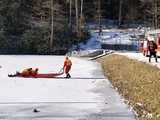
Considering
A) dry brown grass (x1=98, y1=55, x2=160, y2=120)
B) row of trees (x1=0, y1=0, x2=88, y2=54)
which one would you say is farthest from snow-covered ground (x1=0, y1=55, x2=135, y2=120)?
row of trees (x1=0, y1=0, x2=88, y2=54)

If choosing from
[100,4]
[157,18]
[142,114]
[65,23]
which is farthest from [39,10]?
[142,114]

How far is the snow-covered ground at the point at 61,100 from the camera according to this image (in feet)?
→ 50.3

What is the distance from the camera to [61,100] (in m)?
18.8

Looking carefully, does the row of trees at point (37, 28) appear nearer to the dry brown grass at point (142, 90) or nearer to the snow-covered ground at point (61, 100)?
the dry brown grass at point (142, 90)

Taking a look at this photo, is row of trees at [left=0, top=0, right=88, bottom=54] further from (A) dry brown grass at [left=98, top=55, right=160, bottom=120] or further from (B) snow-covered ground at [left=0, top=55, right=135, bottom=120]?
(B) snow-covered ground at [left=0, top=55, right=135, bottom=120]

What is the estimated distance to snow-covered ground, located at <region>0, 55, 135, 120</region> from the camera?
1533 centimetres

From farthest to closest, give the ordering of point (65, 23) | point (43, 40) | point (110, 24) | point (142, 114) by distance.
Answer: point (110, 24)
point (65, 23)
point (43, 40)
point (142, 114)

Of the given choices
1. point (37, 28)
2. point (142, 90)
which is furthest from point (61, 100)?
point (37, 28)

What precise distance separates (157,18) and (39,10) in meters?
17.5

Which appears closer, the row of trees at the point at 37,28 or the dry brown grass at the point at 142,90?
the dry brown grass at the point at 142,90

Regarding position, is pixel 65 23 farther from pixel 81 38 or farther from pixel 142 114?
pixel 142 114

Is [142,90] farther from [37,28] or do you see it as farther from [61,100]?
[37,28]

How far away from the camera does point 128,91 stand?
20109 mm

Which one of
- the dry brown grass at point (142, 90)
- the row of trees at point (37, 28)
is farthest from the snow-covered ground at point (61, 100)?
the row of trees at point (37, 28)
